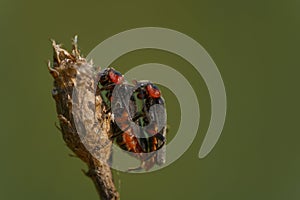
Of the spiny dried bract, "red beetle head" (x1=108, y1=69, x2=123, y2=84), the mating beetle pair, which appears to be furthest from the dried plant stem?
"red beetle head" (x1=108, y1=69, x2=123, y2=84)

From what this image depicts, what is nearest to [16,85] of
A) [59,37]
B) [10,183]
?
[59,37]

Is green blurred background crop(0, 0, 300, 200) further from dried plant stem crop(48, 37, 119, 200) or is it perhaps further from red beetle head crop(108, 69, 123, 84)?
dried plant stem crop(48, 37, 119, 200)

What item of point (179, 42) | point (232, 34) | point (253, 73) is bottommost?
point (179, 42)

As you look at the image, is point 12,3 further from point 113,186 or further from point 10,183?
point 113,186

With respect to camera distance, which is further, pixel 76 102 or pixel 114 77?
pixel 114 77

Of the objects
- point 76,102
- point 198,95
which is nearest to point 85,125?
point 76,102

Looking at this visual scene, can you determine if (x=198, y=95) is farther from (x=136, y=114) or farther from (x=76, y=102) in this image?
(x=76, y=102)

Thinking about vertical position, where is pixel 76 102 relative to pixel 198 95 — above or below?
below
